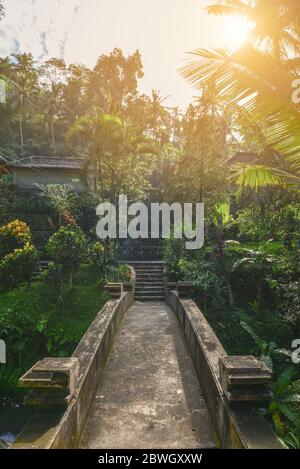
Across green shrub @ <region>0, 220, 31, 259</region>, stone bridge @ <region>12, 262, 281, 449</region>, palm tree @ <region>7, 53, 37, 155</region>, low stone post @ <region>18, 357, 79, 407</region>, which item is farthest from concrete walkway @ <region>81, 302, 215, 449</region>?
palm tree @ <region>7, 53, 37, 155</region>

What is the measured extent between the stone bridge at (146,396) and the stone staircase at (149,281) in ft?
22.7

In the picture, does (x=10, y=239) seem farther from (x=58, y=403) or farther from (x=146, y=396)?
(x=58, y=403)

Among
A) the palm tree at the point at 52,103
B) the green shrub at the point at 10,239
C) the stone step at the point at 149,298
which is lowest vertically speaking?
the stone step at the point at 149,298

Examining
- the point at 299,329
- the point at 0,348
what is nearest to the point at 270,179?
the point at 299,329

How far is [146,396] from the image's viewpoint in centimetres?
516

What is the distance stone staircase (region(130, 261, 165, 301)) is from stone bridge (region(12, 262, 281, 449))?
6926 mm

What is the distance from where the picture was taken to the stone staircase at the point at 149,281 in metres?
14.6

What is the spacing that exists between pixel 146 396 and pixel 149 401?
5.9 inches

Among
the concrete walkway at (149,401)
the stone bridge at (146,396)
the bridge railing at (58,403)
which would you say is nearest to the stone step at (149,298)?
the concrete walkway at (149,401)

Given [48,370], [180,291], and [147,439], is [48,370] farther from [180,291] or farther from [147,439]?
[180,291]

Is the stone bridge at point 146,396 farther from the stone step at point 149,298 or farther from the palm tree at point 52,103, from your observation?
the palm tree at point 52,103

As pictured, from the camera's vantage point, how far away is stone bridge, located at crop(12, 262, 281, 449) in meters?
3.58

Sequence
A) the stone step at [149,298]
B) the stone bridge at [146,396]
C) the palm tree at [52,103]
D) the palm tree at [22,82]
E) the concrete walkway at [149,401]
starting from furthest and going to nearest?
the palm tree at [52,103] → the palm tree at [22,82] → the stone step at [149,298] → the concrete walkway at [149,401] → the stone bridge at [146,396]

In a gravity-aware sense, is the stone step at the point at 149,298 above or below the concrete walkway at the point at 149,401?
below
